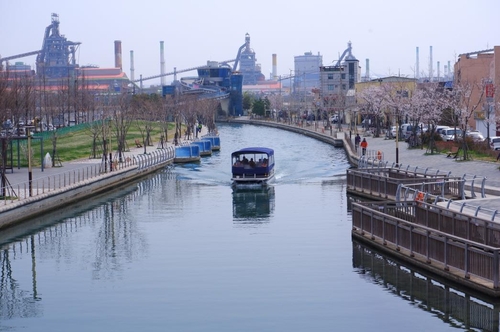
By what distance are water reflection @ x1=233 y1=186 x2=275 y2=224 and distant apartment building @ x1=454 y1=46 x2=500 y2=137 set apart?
20.8 m

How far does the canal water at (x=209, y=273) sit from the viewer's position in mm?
21797

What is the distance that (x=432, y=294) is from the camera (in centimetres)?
2372

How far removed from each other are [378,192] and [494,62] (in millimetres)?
36870

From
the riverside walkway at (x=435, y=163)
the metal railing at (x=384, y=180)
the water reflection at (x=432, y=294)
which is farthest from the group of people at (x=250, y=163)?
the water reflection at (x=432, y=294)

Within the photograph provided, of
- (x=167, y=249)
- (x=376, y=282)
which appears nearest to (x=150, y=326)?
(x=376, y=282)

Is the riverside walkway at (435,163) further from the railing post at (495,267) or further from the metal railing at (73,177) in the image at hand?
the railing post at (495,267)

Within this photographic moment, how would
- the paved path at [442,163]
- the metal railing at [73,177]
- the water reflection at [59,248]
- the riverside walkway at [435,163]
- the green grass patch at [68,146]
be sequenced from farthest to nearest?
the green grass patch at [68,146], the paved path at [442,163], the riverside walkway at [435,163], the metal railing at [73,177], the water reflection at [59,248]

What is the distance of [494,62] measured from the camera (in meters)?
75.1

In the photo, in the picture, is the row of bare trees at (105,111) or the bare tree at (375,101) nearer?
the row of bare trees at (105,111)

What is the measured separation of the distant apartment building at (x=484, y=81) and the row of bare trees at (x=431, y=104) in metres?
0.40

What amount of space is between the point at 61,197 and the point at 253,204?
8.86 meters

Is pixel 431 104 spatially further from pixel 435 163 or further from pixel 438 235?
pixel 438 235

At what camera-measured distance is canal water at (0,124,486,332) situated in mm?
21797

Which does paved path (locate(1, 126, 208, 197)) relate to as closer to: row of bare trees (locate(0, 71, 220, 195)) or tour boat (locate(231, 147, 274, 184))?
tour boat (locate(231, 147, 274, 184))
